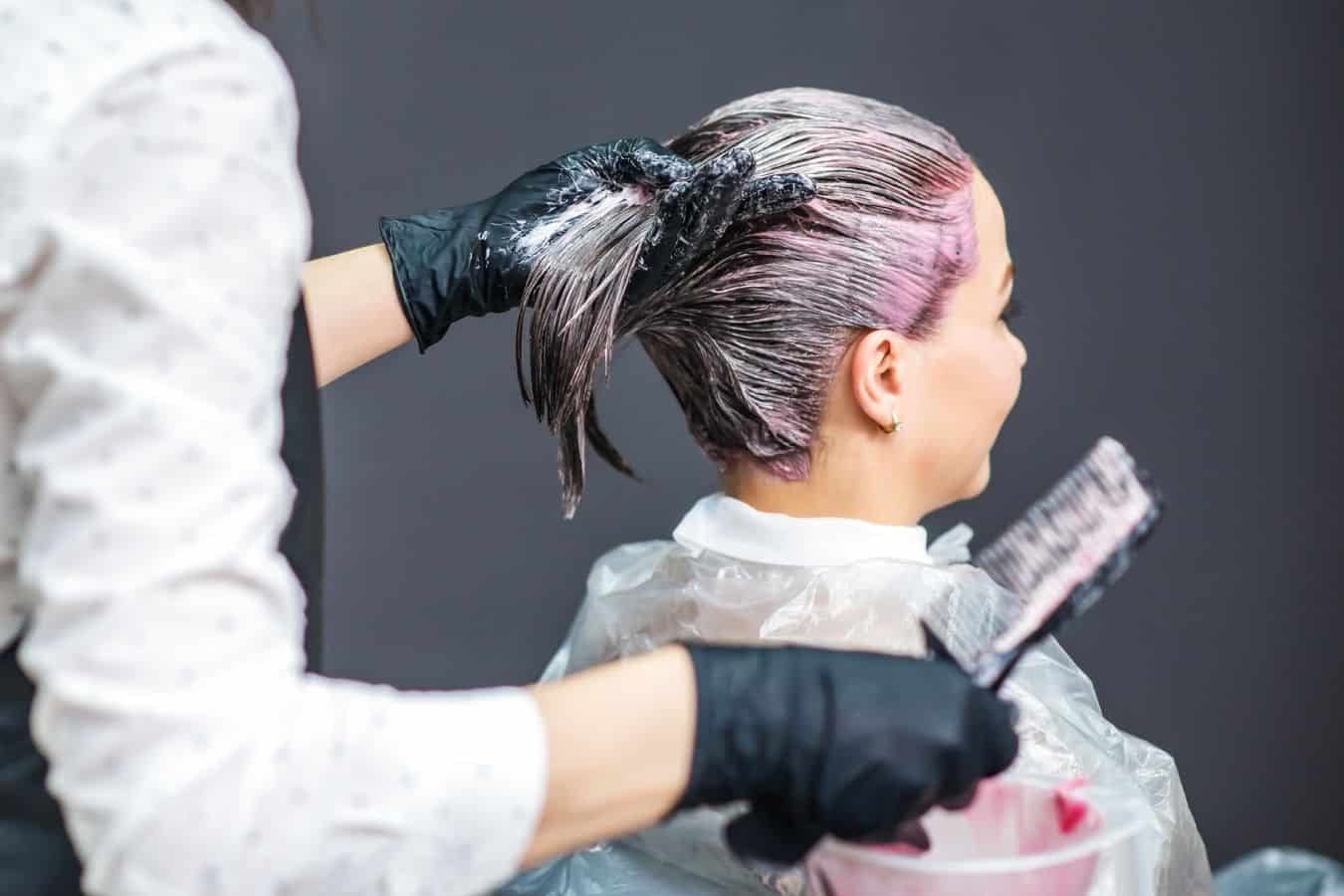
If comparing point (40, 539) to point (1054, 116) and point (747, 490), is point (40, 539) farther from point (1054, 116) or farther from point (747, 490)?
point (1054, 116)

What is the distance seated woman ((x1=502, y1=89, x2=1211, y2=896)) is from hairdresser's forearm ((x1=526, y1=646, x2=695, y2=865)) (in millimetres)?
408

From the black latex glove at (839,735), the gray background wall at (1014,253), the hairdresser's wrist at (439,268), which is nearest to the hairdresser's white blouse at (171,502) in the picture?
the black latex glove at (839,735)

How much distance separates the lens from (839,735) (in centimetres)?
70

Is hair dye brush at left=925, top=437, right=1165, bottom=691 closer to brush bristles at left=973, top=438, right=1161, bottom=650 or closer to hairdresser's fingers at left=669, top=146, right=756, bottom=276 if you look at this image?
brush bristles at left=973, top=438, right=1161, bottom=650

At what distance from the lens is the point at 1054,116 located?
1840 millimetres

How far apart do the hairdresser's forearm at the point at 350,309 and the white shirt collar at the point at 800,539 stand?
0.32 meters

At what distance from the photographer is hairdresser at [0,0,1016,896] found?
588 millimetres

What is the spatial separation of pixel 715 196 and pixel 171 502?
596 mm

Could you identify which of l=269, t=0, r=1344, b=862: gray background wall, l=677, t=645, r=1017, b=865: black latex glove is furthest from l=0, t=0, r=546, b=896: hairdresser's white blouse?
l=269, t=0, r=1344, b=862: gray background wall

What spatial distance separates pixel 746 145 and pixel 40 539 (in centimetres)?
69

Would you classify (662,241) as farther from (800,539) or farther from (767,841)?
(767,841)

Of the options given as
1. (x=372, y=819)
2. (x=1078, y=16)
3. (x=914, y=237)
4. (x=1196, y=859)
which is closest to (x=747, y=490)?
(x=914, y=237)

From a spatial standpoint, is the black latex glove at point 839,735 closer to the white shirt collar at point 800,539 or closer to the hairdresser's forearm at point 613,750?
the hairdresser's forearm at point 613,750

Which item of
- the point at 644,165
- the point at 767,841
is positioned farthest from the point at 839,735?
the point at 644,165
